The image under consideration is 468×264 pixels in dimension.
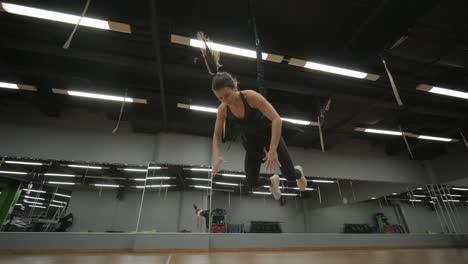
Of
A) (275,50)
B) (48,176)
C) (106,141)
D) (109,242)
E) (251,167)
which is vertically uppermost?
(275,50)

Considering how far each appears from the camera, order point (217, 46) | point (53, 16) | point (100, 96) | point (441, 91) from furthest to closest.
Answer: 1. point (100, 96)
2. point (441, 91)
3. point (217, 46)
4. point (53, 16)

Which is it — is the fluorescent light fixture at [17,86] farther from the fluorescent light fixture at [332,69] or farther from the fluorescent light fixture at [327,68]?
the fluorescent light fixture at [332,69]

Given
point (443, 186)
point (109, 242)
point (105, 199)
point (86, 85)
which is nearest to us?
point (109, 242)

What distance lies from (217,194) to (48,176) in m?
4.11

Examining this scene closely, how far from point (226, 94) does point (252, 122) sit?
1.21 ft

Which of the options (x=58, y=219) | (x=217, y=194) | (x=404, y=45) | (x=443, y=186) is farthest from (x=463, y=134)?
(x=58, y=219)

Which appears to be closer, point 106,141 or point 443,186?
point 106,141

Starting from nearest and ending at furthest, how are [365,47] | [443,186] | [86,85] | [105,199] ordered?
[365,47]
[86,85]
[105,199]
[443,186]

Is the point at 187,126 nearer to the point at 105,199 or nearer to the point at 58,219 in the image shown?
the point at 105,199

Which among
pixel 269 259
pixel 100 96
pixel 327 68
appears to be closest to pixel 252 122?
pixel 269 259

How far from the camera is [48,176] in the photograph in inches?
181

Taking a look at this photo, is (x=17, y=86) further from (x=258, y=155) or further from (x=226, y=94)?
(x=258, y=155)

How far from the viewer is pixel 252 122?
1.91 meters

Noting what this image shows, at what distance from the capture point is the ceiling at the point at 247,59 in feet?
10.00
